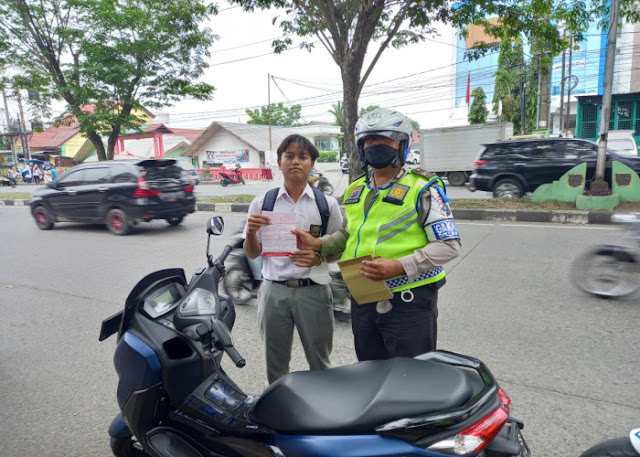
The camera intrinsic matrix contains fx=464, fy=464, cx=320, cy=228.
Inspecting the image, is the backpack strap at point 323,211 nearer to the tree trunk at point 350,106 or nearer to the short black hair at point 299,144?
the short black hair at point 299,144

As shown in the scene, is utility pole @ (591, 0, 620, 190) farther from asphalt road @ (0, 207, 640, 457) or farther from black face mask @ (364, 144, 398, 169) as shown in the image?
black face mask @ (364, 144, 398, 169)

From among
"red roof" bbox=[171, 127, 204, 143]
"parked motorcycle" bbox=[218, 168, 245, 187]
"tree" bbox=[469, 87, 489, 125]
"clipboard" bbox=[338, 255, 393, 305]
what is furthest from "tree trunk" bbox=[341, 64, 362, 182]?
"red roof" bbox=[171, 127, 204, 143]

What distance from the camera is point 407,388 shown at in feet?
4.58

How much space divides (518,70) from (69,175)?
1138 inches

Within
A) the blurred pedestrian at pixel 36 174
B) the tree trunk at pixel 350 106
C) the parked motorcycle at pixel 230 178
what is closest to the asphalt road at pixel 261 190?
the parked motorcycle at pixel 230 178

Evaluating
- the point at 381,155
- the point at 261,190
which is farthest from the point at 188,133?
the point at 381,155

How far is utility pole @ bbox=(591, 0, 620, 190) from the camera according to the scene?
333 inches

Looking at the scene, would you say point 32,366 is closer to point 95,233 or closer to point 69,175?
point 95,233

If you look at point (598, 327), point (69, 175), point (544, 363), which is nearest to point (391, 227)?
point (544, 363)

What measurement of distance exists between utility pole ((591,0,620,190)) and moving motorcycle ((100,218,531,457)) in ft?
29.5

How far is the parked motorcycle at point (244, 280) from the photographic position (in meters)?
4.13

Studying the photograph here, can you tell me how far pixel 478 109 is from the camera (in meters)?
32.8

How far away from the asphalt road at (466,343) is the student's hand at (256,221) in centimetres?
126

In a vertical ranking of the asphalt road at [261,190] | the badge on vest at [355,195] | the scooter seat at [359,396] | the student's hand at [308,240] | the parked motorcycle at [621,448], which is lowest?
the asphalt road at [261,190]
